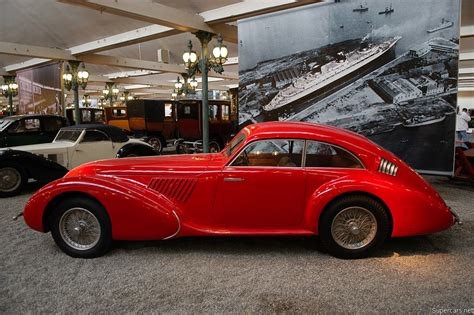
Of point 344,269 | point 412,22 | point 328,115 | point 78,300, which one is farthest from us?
point 328,115

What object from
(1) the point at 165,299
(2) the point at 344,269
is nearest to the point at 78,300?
(1) the point at 165,299

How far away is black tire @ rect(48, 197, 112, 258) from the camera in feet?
10.8

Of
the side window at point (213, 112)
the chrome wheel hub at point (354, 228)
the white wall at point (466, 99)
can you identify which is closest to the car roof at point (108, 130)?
the chrome wheel hub at point (354, 228)

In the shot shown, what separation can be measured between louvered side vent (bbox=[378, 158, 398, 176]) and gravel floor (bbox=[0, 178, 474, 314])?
0.85 metres

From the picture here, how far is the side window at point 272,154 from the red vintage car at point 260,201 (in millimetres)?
16

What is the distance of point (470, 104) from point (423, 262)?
117ft

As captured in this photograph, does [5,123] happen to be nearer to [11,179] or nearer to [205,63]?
[11,179]

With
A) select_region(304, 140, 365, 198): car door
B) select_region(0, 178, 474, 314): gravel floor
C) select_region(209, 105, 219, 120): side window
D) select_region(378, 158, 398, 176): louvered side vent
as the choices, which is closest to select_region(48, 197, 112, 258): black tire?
select_region(0, 178, 474, 314): gravel floor

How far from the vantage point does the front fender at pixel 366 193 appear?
126 inches

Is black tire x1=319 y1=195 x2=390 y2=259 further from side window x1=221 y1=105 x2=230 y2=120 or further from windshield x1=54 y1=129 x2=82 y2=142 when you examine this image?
side window x1=221 y1=105 x2=230 y2=120

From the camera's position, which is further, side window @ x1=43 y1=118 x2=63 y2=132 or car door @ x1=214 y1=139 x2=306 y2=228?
side window @ x1=43 y1=118 x2=63 y2=132

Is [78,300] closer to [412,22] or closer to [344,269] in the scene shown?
[344,269]

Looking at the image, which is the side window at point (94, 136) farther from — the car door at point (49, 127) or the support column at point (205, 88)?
the support column at point (205, 88)

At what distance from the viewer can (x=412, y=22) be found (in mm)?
6039
